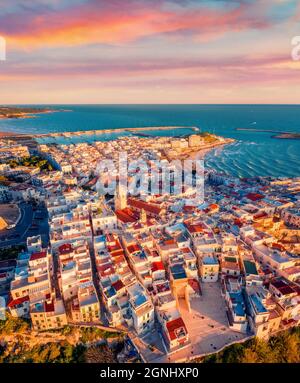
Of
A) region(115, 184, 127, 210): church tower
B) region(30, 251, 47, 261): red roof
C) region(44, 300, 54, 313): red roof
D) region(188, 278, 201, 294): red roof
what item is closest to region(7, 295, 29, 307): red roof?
region(44, 300, 54, 313): red roof

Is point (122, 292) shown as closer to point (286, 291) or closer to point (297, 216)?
point (286, 291)

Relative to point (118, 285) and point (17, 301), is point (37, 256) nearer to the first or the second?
point (17, 301)

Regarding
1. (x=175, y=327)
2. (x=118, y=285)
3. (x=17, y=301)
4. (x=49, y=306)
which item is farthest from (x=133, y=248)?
(x=17, y=301)

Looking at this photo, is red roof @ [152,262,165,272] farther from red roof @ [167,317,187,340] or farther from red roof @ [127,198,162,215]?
red roof @ [127,198,162,215]

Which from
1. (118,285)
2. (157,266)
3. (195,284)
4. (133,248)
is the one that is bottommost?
(195,284)

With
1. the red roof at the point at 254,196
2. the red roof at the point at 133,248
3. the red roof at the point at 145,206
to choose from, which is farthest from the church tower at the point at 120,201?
the red roof at the point at 254,196

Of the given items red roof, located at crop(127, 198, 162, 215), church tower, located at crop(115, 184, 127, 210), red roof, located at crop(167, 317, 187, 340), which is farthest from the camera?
church tower, located at crop(115, 184, 127, 210)

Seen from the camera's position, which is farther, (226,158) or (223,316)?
(226,158)

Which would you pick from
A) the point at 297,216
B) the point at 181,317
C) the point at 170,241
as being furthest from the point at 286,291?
the point at 297,216
